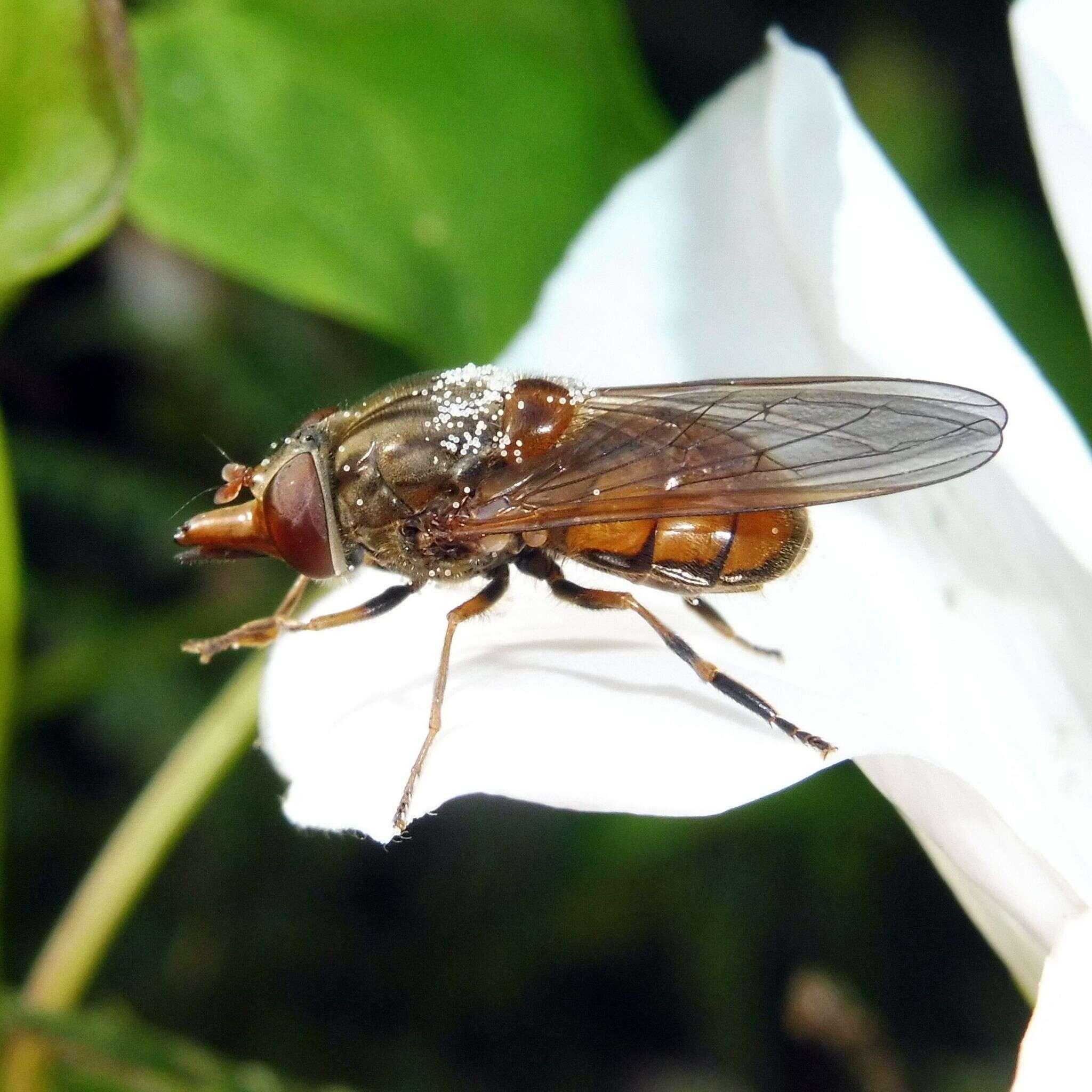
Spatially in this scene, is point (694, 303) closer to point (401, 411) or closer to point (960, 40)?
point (401, 411)

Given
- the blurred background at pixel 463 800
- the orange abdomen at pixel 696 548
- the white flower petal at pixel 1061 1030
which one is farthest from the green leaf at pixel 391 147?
the white flower petal at pixel 1061 1030

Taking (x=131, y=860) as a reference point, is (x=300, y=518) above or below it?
above

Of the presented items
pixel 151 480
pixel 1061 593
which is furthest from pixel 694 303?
pixel 151 480

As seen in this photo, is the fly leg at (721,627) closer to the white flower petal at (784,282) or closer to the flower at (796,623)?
the flower at (796,623)

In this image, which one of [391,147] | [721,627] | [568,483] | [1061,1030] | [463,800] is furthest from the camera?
[463,800]

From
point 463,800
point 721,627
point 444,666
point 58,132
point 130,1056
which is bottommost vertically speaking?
point 463,800

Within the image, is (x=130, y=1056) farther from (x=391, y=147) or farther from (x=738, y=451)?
(x=391, y=147)

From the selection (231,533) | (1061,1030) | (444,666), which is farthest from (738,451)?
(1061,1030)
